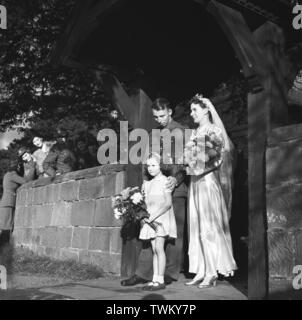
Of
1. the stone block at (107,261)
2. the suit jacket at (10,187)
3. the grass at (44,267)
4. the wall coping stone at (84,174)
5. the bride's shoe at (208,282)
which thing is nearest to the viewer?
the bride's shoe at (208,282)

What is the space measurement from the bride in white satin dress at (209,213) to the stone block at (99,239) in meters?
1.69

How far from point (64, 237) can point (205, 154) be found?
3549 mm

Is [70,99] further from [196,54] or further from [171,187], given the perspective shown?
[171,187]

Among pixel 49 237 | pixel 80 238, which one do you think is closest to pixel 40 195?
pixel 49 237

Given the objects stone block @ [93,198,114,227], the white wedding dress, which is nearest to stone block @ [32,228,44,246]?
stone block @ [93,198,114,227]

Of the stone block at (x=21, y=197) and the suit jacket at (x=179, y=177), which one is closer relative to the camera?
the suit jacket at (x=179, y=177)

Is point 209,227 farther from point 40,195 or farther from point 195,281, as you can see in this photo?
point 40,195

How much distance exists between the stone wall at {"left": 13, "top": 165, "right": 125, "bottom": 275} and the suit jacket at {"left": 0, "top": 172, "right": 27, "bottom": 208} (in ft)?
3.59

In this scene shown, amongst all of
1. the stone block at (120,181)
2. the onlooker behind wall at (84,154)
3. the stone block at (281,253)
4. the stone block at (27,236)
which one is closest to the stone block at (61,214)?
the stone block at (27,236)

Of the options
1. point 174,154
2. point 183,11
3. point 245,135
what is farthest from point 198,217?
point 183,11

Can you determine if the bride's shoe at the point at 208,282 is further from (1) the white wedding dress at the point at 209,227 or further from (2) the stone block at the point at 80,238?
(2) the stone block at the point at 80,238

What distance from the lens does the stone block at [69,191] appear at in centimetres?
782

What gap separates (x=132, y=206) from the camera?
5.41m
